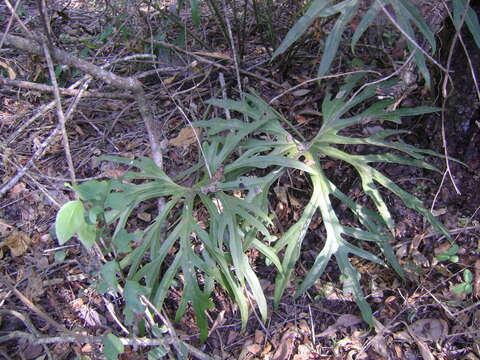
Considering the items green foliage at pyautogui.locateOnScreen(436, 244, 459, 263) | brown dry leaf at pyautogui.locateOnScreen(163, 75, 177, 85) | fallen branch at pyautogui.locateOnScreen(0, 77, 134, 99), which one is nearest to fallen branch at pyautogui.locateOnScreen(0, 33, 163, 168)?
fallen branch at pyautogui.locateOnScreen(0, 77, 134, 99)

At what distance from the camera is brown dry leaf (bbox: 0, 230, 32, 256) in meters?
2.10

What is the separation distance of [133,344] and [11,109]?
1945 mm

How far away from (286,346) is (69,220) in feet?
3.75

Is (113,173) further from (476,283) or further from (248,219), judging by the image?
(476,283)

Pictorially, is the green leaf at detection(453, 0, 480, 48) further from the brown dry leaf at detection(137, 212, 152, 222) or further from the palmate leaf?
the brown dry leaf at detection(137, 212, 152, 222)

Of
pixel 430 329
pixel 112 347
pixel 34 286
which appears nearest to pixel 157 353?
pixel 112 347

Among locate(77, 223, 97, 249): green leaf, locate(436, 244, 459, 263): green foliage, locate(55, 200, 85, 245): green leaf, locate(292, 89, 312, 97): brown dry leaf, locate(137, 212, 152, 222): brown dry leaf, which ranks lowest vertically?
locate(436, 244, 459, 263): green foliage

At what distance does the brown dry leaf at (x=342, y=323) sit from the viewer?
1.80 m

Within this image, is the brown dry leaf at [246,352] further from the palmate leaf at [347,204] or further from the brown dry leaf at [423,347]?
the brown dry leaf at [423,347]

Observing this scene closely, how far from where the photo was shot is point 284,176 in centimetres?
218

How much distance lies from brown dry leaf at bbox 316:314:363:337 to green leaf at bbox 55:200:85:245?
1.21 m

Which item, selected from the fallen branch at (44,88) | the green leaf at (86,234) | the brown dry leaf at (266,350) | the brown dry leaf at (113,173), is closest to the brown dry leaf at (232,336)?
the brown dry leaf at (266,350)

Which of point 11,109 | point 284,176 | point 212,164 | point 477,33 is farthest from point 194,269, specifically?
point 11,109

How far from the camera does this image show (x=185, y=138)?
7.77 feet
